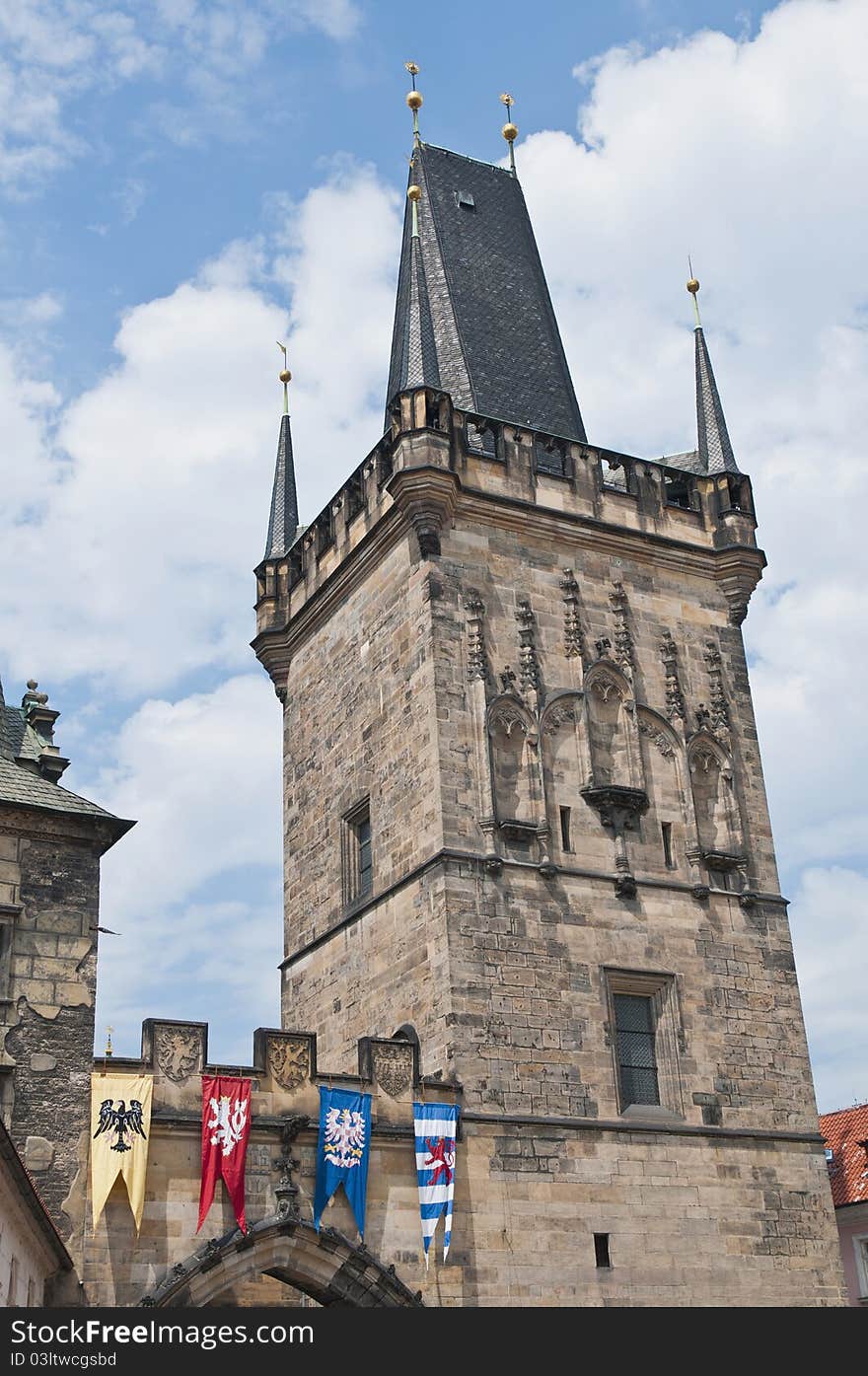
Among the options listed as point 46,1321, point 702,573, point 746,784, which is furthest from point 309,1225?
point 702,573

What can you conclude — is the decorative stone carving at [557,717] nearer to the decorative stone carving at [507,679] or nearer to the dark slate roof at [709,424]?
the decorative stone carving at [507,679]

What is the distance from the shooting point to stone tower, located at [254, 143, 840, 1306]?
58.6 ft

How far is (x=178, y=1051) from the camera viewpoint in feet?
54.1

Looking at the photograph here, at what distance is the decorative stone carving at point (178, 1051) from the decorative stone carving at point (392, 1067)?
1952 mm

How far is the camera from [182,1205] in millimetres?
15781

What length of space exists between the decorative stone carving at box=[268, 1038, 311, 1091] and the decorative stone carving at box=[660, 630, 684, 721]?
22.3ft

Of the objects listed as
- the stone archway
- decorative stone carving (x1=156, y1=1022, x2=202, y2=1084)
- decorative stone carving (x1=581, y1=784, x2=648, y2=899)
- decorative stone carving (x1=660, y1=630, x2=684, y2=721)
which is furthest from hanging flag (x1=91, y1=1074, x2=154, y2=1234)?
decorative stone carving (x1=660, y1=630, x2=684, y2=721)

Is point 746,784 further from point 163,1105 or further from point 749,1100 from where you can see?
point 163,1105

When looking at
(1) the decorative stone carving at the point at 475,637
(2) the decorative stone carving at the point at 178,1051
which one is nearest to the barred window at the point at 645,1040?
(1) the decorative stone carving at the point at 475,637

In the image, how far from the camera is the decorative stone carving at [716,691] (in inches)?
840

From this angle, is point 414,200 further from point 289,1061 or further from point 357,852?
point 289,1061

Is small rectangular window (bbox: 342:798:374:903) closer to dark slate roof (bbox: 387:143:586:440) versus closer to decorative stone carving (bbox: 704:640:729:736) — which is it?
decorative stone carving (bbox: 704:640:729:736)

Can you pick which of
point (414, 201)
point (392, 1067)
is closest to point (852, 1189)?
point (392, 1067)

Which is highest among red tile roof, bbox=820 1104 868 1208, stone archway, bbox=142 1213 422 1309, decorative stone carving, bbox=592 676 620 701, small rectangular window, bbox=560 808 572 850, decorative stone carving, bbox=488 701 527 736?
decorative stone carving, bbox=592 676 620 701
